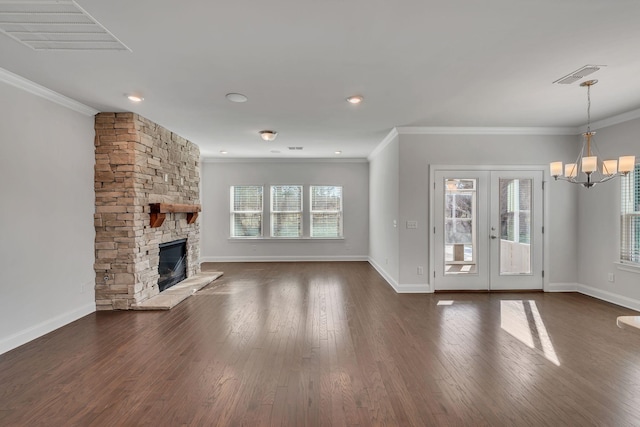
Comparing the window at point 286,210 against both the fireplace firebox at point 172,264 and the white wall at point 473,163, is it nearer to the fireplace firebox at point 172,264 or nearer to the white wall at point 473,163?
the fireplace firebox at point 172,264

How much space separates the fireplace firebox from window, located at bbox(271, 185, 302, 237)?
2.81 m

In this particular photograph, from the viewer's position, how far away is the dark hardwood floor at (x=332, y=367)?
2.12 m

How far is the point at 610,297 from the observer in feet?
15.3

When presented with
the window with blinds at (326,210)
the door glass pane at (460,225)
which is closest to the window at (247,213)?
the window with blinds at (326,210)

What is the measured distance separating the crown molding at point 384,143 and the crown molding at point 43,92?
456 centimetres

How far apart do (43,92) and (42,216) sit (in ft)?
4.68

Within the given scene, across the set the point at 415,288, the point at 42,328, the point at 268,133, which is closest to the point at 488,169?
the point at 415,288

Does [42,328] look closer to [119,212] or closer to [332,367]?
[119,212]

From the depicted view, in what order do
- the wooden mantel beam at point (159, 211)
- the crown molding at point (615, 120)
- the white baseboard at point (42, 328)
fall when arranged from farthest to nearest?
1. the wooden mantel beam at point (159, 211)
2. the crown molding at point (615, 120)
3. the white baseboard at point (42, 328)

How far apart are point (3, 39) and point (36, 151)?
54.6 inches

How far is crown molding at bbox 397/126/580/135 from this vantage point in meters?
5.14

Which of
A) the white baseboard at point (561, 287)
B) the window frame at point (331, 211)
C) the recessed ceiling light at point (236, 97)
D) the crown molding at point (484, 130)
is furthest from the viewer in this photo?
the window frame at point (331, 211)

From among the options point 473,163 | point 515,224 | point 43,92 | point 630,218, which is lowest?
point 515,224

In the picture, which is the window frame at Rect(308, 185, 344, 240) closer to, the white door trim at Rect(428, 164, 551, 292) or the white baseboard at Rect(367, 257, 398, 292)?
the white baseboard at Rect(367, 257, 398, 292)
